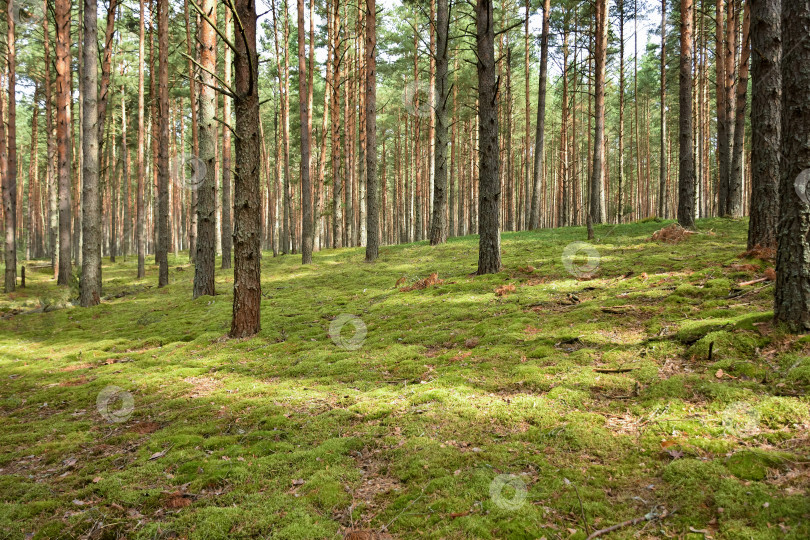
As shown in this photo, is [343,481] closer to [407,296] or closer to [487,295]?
[487,295]

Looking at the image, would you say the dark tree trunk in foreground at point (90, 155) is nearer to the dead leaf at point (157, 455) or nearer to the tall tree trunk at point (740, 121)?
the dead leaf at point (157, 455)

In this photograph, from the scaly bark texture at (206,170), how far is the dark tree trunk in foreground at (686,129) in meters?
13.6

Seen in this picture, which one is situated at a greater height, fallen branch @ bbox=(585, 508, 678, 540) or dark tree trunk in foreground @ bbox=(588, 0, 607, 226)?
dark tree trunk in foreground @ bbox=(588, 0, 607, 226)

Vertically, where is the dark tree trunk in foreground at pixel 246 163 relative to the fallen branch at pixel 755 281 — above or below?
above

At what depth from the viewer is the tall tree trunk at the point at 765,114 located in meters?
6.50

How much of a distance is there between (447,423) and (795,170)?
14.2 feet

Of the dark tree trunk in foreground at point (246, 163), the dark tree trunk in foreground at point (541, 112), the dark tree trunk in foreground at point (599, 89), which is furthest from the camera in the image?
the dark tree trunk in foreground at point (541, 112)

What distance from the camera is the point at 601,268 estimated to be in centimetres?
1009

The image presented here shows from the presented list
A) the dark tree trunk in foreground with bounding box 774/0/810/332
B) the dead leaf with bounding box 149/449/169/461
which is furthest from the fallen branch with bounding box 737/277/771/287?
the dead leaf with bounding box 149/449/169/461

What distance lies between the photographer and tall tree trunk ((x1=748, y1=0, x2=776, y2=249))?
650 cm

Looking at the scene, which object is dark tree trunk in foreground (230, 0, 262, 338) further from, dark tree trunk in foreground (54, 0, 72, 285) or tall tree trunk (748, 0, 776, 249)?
dark tree trunk in foreground (54, 0, 72, 285)

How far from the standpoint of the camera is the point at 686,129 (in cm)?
1324

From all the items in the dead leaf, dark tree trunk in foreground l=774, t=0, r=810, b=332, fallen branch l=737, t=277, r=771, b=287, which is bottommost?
the dead leaf

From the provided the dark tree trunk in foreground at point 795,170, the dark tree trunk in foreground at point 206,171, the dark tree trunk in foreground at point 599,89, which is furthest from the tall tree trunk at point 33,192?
the dark tree trunk in foreground at point 795,170
